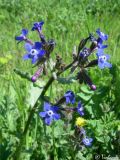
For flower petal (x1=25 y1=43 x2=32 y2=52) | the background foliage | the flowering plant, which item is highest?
flower petal (x1=25 y1=43 x2=32 y2=52)

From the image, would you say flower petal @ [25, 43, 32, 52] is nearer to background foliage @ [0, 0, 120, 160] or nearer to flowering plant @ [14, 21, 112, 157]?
flowering plant @ [14, 21, 112, 157]

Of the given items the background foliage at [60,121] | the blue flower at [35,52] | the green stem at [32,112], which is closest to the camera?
the blue flower at [35,52]

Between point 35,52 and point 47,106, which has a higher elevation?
point 35,52

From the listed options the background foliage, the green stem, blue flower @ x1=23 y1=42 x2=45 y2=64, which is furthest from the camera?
the background foliage

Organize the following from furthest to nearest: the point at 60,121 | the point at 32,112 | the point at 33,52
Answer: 1. the point at 60,121
2. the point at 32,112
3. the point at 33,52

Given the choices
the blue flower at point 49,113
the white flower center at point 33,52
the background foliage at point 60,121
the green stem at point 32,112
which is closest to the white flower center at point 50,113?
the blue flower at point 49,113

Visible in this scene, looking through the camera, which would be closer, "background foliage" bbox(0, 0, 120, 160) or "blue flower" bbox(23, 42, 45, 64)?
"blue flower" bbox(23, 42, 45, 64)

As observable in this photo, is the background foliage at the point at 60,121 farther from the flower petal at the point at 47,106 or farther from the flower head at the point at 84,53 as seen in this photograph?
the flower head at the point at 84,53

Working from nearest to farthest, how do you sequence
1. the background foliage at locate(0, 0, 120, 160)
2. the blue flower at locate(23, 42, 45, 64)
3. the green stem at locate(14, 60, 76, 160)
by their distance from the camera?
the blue flower at locate(23, 42, 45, 64), the green stem at locate(14, 60, 76, 160), the background foliage at locate(0, 0, 120, 160)

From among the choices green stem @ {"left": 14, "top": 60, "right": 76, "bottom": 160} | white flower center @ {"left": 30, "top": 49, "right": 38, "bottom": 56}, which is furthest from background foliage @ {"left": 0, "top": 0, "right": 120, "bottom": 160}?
white flower center @ {"left": 30, "top": 49, "right": 38, "bottom": 56}

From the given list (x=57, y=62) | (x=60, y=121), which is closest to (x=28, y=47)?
(x=57, y=62)

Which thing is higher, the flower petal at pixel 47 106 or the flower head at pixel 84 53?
the flower head at pixel 84 53

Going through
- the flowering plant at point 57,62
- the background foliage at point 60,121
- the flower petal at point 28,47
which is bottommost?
the background foliage at point 60,121

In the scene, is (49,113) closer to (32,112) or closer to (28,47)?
(32,112)
